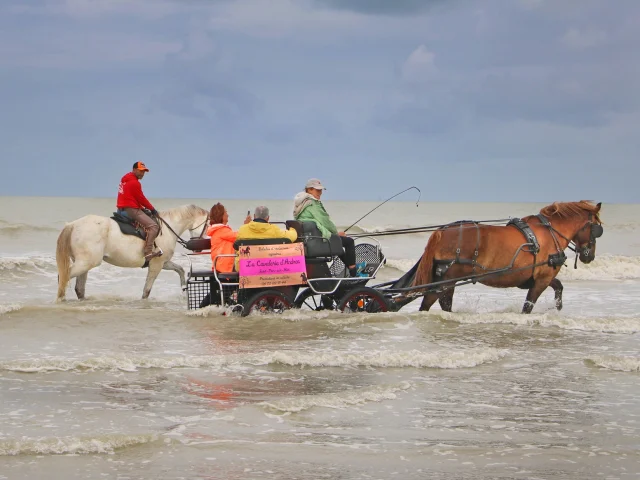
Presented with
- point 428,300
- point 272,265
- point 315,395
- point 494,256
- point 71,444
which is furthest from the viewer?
point 428,300

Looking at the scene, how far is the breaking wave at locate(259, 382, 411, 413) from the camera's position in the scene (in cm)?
662

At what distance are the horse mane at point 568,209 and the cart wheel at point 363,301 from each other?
271 centimetres

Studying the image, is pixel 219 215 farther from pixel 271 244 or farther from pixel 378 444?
pixel 378 444

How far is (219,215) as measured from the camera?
11.0m

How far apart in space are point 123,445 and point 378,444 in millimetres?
1680

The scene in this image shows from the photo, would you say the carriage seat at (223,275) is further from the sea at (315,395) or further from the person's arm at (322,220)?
the person's arm at (322,220)

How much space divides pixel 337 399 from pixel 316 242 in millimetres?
3386

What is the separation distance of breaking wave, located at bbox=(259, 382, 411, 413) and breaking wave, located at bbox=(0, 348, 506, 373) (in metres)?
1.19

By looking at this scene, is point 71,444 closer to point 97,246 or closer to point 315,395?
point 315,395

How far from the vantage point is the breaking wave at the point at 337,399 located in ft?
21.7

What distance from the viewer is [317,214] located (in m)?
10.2

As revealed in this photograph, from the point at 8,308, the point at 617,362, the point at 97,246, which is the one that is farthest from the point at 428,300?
the point at 8,308

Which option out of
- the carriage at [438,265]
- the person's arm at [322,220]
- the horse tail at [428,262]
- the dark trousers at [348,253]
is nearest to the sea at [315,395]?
the carriage at [438,265]

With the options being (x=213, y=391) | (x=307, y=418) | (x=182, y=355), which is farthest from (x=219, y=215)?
(x=307, y=418)
